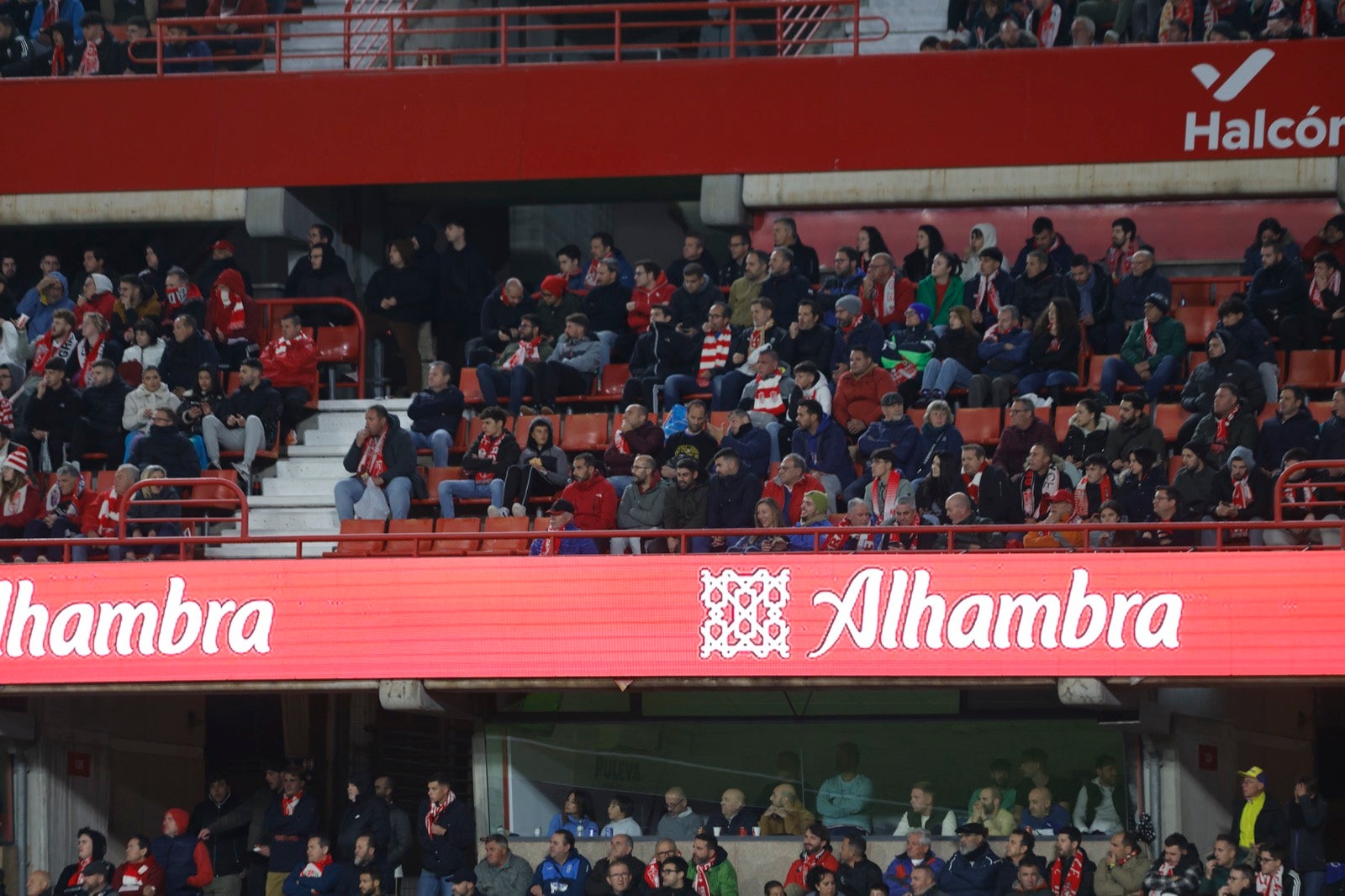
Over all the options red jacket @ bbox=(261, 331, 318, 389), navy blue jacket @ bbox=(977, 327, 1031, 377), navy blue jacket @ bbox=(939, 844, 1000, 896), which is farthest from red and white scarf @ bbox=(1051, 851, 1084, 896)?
red jacket @ bbox=(261, 331, 318, 389)

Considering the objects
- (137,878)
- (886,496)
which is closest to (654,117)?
(886,496)

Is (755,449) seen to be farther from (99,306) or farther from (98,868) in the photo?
(99,306)

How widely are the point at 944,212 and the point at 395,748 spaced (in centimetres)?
739

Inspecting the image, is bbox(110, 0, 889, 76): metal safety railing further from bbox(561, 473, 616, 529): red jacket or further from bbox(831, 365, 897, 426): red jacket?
bbox(561, 473, 616, 529): red jacket

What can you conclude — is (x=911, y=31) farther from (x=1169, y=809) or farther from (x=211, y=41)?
(x=1169, y=809)

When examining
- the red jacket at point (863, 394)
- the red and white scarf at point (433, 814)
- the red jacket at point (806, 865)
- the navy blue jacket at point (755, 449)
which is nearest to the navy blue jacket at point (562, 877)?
the red and white scarf at point (433, 814)

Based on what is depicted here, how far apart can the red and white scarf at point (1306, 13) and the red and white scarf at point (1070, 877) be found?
8761 mm

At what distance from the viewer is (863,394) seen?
17.5 metres

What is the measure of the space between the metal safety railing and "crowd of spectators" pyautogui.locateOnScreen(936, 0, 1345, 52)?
3.00 ft

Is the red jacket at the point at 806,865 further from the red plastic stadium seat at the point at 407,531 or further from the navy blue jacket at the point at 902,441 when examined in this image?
the red plastic stadium seat at the point at 407,531

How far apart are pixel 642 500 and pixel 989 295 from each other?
4.04m

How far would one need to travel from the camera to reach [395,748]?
757 inches

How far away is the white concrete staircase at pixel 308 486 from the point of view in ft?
60.6

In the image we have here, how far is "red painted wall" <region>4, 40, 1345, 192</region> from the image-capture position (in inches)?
821
